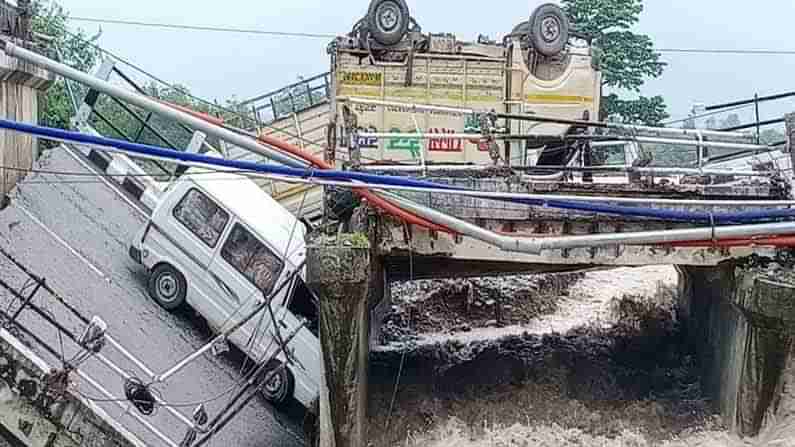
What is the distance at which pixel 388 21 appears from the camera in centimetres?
1337

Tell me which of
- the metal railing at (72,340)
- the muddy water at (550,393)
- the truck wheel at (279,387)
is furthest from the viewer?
the truck wheel at (279,387)

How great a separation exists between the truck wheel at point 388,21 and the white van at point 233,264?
10.0 feet

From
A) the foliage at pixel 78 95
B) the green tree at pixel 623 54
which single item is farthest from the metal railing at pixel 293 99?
the green tree at pixel 623 54

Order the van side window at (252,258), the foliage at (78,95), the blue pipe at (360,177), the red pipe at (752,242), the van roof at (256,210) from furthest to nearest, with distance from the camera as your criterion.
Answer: the foliage at (78,95), the van roof at (256,210), the van side window at (252,258), the red pipe at (752,242), the blue pipe at (360,177)

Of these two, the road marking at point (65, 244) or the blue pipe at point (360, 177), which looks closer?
the blue pipe at point (360, 177)

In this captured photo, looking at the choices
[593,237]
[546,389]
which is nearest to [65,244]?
[546,389]

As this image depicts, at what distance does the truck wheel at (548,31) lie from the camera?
1380cm

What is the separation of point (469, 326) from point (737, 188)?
6.48 meters

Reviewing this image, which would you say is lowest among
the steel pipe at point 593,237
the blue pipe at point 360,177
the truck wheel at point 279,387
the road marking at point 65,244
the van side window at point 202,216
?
the truck wheel at point 279,387

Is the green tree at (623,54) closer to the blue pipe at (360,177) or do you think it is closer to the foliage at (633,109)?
the foliage at (633,109)

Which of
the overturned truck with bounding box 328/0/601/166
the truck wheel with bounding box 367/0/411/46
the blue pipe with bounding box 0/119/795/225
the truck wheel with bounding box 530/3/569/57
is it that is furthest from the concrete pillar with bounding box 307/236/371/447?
the truck wheel with bounding box 530/3/569/57

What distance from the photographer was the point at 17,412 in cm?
945

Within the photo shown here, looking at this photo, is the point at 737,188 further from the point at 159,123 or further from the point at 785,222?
the point at 159,123

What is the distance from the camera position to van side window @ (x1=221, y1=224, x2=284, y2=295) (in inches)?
473
